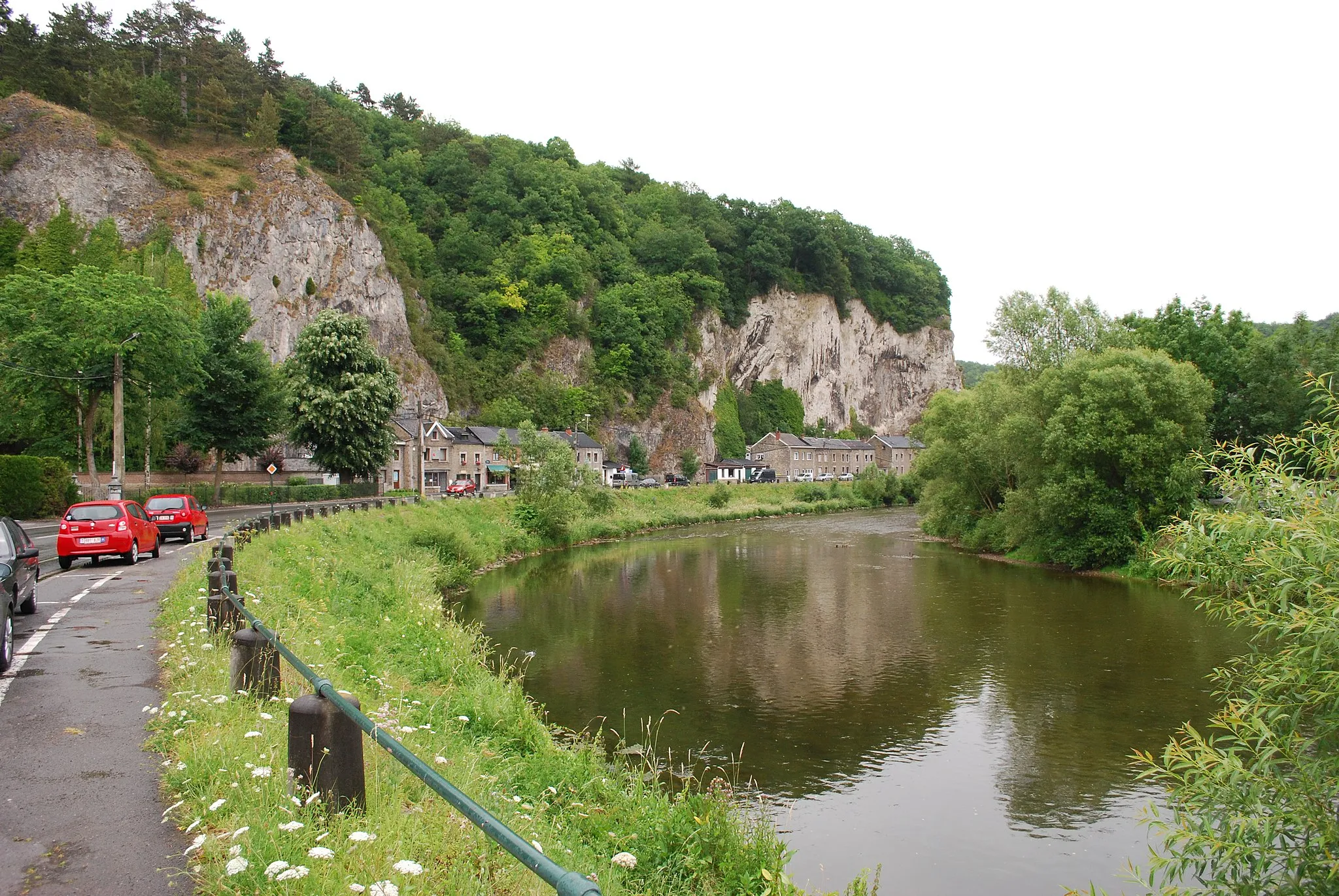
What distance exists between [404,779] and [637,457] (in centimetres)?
8108

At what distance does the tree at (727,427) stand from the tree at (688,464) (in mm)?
6822

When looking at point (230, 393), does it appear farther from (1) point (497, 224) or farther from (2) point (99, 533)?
(1) point (497, 224)

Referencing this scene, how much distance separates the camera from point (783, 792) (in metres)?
12.0

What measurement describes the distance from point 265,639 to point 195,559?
39.6 feet

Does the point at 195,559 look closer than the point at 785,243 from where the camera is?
Yes

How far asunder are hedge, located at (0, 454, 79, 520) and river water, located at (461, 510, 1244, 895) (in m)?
17.8

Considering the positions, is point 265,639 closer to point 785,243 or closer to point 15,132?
point 15,132

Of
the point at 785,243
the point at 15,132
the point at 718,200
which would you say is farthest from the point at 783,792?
the point at 718,200

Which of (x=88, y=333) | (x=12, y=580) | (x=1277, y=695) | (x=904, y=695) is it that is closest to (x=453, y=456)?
(x=88, y=333)

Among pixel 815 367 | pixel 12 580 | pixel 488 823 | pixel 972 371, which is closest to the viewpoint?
pixel 488 823

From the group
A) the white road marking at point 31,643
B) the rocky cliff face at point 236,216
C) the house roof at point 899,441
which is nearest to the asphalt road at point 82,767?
the white road marking at point 31,643

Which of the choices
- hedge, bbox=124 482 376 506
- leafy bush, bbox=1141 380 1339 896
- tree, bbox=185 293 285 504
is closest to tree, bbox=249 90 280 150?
tree, bbox=185 293 285 504

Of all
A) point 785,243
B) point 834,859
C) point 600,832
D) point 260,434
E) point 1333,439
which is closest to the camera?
point 1333,439

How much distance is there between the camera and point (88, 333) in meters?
31.4
